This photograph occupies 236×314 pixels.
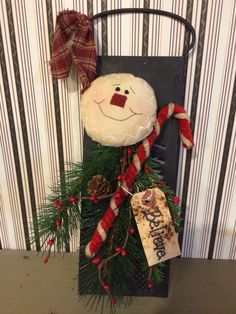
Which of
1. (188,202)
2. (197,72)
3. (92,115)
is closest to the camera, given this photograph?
(92,115)

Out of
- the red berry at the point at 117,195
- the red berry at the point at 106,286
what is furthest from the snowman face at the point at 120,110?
the red berry at the point at 106,286

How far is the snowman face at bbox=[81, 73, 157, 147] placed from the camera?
68cm

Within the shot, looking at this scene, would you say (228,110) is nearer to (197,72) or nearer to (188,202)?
(197,72)

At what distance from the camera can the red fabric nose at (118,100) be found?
27.1 inches

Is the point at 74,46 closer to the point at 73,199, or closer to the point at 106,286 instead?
the point at 73,199

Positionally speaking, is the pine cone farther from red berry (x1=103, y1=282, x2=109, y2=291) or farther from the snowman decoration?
red berry (x1=103, y1=282, x2=109, y2=291)

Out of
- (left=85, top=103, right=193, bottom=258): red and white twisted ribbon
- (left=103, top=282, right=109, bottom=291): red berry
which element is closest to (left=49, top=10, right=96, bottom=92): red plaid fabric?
(left=85, top=103, right=193, bottom=258): red and white twisted ribbon


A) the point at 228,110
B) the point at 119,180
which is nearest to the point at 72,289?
the point at 119,180

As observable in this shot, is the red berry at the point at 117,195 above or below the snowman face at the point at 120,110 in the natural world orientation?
below

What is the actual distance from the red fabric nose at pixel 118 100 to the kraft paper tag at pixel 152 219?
0.20 m

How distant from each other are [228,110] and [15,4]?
571 mm

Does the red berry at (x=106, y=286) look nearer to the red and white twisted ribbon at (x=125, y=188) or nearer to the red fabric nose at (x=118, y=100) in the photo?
the red and white twisted ribbon at (x=125, y=188)

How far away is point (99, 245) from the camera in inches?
29.3

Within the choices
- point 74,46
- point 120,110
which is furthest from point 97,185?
point 74,46
